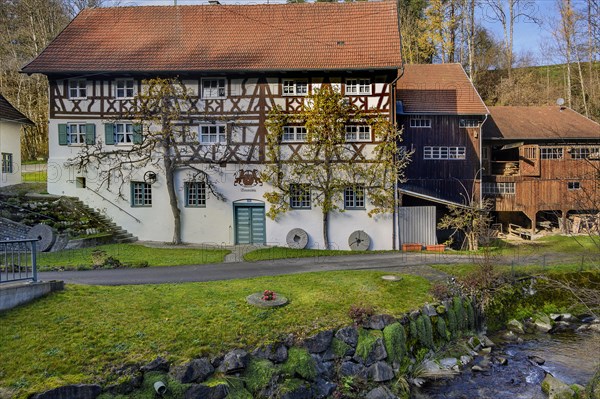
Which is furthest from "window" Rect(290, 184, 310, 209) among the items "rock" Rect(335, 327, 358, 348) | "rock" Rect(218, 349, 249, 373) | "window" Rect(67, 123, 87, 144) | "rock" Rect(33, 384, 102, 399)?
"rock" Rect(33, 384, 102, 399)

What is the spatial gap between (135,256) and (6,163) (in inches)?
537

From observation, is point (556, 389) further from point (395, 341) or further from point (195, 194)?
point (195, 194)

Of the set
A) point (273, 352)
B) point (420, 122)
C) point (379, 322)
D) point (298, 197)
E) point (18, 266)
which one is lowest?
point (273, 352)

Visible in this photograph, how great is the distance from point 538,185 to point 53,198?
87.8ft

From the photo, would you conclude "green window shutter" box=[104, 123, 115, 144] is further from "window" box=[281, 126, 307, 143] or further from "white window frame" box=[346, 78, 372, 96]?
"white window frame" box=[346, 78, 372, 96]

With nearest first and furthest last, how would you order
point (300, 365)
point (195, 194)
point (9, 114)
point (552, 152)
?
point (300, 365), point (195, 194), point (9, 114), point (552, 152)

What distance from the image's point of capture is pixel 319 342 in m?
9.60

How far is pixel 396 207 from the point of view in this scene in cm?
2102

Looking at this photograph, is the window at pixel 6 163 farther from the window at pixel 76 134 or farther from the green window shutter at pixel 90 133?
the green window shutter at pixel 90 133

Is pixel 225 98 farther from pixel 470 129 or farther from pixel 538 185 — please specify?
pixel 538 185

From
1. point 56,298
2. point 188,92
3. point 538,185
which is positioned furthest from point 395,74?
point 56,298

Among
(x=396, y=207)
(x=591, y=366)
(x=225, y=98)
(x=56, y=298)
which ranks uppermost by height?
(x=225, y=98)

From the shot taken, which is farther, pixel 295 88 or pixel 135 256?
pixel 295 88

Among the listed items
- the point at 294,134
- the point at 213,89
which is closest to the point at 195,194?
the point at 213,89
